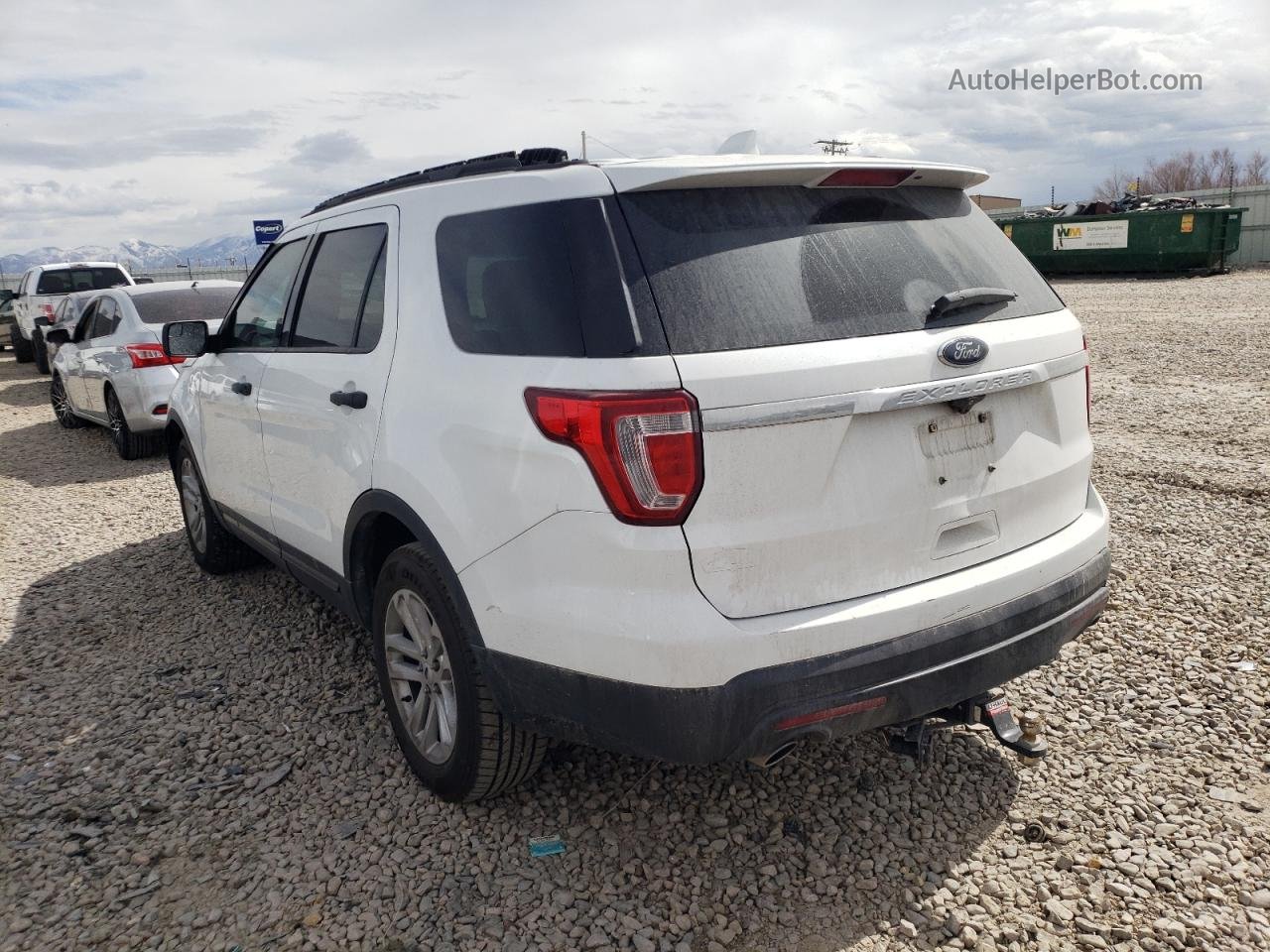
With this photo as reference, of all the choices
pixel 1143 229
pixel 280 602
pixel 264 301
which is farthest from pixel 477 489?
pixel 1143 229

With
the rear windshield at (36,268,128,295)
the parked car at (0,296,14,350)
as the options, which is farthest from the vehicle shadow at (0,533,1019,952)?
the parked car at (0,296,14,350)

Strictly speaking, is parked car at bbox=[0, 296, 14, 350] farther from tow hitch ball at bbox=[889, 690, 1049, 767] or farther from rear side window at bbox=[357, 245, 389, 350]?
tow hitch ball at bbox=[889, 690, 1049, 767]

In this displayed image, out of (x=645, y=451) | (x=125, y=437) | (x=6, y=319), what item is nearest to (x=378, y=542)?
(x=645, y=451)

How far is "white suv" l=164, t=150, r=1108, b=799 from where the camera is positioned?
2.32 metres

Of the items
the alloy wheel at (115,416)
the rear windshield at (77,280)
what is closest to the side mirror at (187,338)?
the alloy wheel at (115,416)

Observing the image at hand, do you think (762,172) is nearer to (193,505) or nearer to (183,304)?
(193,505)

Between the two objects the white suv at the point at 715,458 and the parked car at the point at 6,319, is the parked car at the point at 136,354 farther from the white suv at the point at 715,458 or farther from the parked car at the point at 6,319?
the parked car at the point at 6,319

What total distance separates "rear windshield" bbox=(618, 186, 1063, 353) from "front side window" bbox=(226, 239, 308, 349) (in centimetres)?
221

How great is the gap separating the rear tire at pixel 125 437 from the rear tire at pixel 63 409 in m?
2.37

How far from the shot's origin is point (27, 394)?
15.8 meters

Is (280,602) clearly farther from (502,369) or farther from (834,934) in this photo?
(834,934)

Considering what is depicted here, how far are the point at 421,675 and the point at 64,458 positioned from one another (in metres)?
8.49

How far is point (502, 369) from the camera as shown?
2.63 m

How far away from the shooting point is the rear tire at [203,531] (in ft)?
17.6
